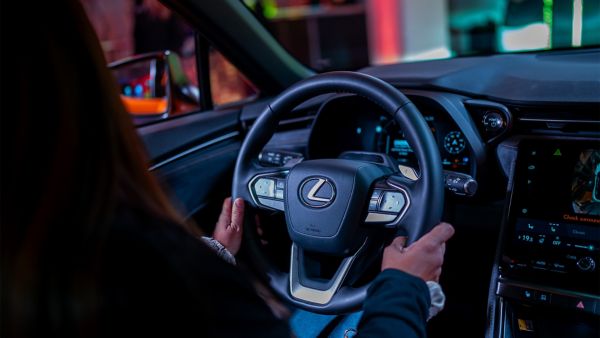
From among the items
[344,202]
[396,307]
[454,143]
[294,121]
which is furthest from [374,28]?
[396,307]

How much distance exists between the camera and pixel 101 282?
0.73 metres

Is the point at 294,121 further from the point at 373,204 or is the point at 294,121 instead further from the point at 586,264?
the point at 586,264

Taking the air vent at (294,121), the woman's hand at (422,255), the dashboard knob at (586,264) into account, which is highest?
the air vent at (294,121)

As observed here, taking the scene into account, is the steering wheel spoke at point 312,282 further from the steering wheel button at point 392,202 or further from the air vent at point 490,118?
the air vent at point 490,118

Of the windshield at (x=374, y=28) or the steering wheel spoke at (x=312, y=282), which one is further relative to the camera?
the windshield at (x=374, y=28)

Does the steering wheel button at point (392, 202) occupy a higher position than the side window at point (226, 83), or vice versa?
the side window at point (226, 83)

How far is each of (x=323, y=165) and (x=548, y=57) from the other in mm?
852

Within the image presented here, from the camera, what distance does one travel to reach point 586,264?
1421mm

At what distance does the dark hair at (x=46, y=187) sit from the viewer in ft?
2.34

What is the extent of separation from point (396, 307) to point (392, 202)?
1.14 feet

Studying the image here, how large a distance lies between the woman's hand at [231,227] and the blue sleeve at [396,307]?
0.49m

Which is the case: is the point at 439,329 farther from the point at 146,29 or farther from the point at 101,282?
the point at 146,29

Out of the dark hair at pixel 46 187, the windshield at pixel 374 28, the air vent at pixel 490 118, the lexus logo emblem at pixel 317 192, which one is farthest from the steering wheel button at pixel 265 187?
the windshield at pixel 374 28

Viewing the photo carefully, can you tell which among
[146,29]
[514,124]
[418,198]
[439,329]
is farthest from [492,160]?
[146,29]
